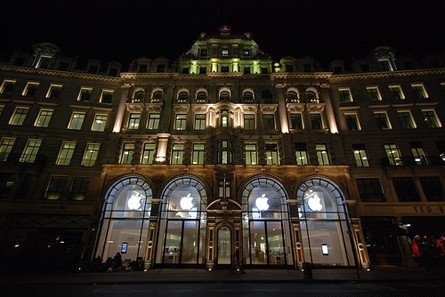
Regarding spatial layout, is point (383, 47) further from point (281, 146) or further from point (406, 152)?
point (281, 146)

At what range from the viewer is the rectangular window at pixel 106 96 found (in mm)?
33250

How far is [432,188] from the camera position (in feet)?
86.9

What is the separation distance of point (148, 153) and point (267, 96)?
17147 millimetres

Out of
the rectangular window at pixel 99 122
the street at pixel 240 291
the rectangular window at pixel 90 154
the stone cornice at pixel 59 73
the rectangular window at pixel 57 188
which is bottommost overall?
the street at pixel 240 291

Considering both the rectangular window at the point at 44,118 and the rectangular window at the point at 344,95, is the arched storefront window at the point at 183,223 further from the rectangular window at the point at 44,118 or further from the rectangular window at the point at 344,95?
the rectangular window at the point at 344,95

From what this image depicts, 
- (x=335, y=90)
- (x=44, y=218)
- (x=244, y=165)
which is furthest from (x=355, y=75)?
(x=44, y=218)

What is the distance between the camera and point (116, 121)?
30.7 meters

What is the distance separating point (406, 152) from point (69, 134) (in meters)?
40.1

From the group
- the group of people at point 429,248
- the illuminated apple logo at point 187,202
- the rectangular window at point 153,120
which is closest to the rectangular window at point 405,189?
the group of people at point 429,248

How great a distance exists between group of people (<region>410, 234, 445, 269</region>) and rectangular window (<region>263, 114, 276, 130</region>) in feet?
61.4

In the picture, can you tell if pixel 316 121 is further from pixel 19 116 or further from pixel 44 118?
pixel 19 116

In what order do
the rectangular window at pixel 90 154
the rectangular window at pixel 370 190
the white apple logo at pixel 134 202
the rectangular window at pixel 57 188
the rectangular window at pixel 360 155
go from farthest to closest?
the rectangular window at pixel 90 154, the rectangular window at pixel 360 155, the white apple logo at pixel 134 202, the rectangular window at pixel 57 188, the rectangular window at pixel 370 190

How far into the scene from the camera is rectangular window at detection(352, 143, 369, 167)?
93.6 ft

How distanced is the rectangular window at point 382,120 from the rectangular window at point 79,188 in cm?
3548
